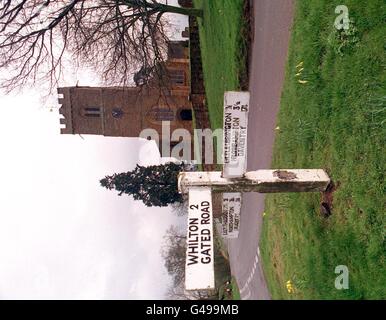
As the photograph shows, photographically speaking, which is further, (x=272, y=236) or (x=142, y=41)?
(x=142, y=41)

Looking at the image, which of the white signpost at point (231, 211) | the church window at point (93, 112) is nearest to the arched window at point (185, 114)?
the church window at point (93, 112)

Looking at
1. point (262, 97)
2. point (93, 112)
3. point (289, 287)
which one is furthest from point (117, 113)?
point (289, 287)

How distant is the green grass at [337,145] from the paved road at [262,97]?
4.31 ft

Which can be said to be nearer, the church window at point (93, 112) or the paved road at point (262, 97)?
the paved road at point (262, 97)

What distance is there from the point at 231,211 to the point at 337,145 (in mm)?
2130

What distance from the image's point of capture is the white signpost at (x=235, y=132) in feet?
22.5

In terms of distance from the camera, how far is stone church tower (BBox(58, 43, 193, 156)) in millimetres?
32375

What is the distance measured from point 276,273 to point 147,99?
2268 centimetres

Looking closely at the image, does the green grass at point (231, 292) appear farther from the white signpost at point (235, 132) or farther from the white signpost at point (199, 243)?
the white signpost at point (199, 243)

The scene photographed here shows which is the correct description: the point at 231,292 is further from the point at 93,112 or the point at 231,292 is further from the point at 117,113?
the point at 93,112

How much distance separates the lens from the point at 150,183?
1299 inches

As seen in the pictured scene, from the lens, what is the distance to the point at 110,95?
32.4 m
